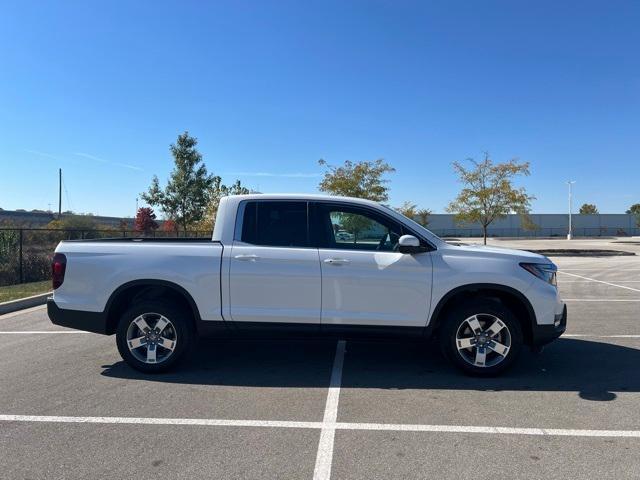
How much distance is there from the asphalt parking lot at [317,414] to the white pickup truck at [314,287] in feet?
1.59

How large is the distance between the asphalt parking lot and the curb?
310 cm

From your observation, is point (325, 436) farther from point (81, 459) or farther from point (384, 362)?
point (384, 362)

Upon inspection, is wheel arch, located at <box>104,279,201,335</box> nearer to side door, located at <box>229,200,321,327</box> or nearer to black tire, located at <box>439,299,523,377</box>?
side door, located at <box>229,200,321,327</box>

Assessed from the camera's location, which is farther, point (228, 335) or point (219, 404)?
point (228, 335)

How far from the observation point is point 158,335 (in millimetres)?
5270

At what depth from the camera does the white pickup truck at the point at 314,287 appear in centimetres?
506

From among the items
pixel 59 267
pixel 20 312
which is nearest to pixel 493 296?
pixel 59 267

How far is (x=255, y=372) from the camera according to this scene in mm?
5434

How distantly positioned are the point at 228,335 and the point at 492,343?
2.74 meters

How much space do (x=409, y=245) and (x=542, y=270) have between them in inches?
57.3

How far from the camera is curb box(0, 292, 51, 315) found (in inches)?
362

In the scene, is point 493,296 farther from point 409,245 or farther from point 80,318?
point 80,318

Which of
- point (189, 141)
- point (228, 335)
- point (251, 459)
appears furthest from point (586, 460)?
point (189, 141)

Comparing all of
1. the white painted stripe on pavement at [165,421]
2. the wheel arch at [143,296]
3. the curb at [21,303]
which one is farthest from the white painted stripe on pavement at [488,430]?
the curb at [21,303]
